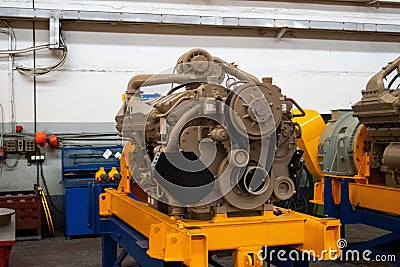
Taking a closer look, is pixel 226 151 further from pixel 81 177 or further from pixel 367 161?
pixel 81 177

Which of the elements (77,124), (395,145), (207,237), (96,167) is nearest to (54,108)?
(77,124)

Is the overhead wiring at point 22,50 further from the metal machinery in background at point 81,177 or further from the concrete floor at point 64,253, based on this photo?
the concrete floor at point 64,253

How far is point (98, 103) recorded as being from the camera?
244 inches

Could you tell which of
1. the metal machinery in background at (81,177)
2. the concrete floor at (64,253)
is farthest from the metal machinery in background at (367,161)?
the metal machinery in background at (81,177)

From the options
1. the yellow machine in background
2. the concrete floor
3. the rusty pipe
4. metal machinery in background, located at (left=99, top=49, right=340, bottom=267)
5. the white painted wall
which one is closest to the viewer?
metal machinery in background, located at (left=99, top=49, right=340, bottom=267)

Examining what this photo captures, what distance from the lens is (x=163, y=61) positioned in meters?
6.38

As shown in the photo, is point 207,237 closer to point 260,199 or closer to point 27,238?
point 260,199

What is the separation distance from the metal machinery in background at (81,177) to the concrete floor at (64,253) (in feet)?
0.49

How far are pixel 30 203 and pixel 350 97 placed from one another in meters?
4.22

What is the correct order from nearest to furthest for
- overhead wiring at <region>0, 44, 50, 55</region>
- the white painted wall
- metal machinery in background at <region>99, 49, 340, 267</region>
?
metal machinery in background at <region>99, 49, 340, 267</region>, overhead wiring at <region>0, 44, 50, 55</region>, the white painted wall

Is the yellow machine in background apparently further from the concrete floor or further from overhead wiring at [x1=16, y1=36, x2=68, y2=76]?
overhead wiring at [x1=16, y1=36, x2=68, y2=76]

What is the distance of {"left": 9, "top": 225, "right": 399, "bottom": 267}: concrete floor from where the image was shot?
15.3 ft

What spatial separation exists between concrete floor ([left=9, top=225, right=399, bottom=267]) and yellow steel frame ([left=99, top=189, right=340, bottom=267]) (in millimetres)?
2157

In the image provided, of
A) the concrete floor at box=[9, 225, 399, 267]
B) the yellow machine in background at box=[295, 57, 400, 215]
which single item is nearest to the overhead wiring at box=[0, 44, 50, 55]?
the concrete floor at box=[9, 225, 399, 267]
